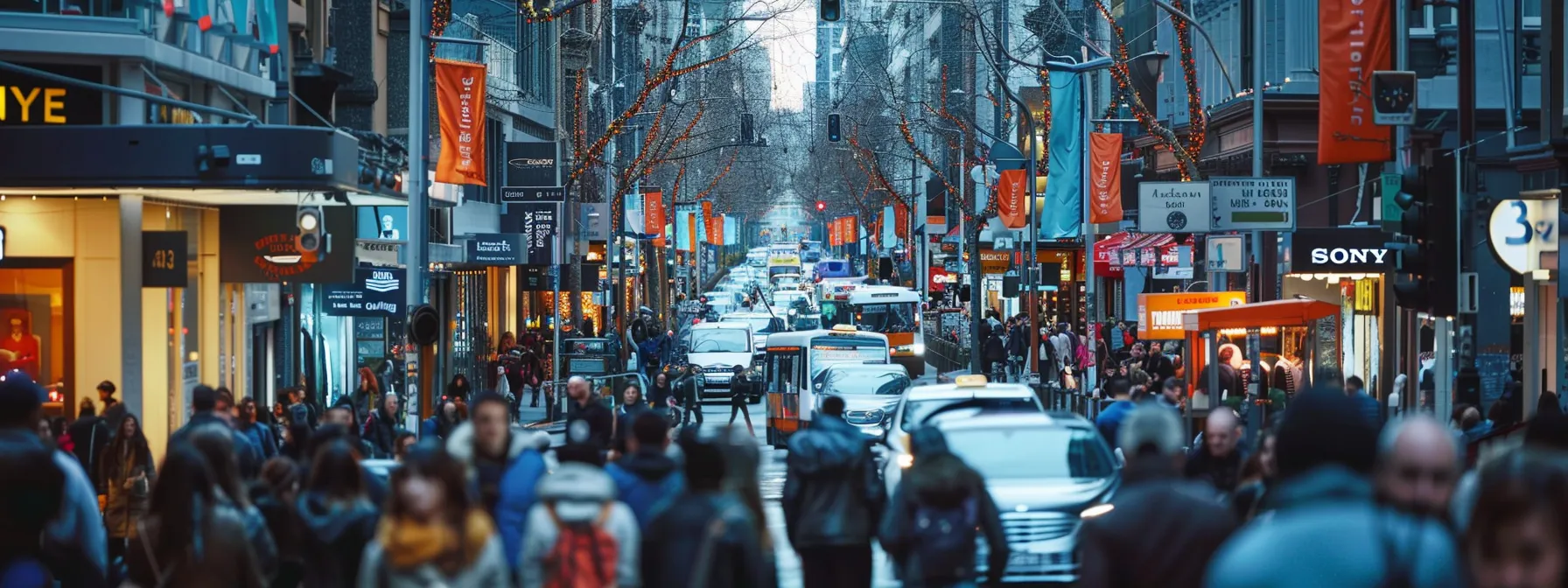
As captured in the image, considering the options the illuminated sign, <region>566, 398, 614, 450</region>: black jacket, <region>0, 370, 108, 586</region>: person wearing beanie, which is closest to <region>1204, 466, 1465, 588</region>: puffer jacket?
<region>0, 370, 108, 586</region>: person wearing beanie

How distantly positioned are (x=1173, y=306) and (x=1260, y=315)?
561 centimetres

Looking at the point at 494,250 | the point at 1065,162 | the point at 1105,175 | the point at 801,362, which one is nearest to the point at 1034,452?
the point at 801,362

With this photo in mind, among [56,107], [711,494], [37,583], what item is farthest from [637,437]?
[56,107]

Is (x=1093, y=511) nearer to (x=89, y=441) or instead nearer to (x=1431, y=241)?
(x=1431, y=241)

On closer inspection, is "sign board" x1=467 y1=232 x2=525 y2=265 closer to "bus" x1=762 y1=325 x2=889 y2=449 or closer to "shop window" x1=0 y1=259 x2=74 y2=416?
"bus" x1=762 y1=325 x2=889 y2=449

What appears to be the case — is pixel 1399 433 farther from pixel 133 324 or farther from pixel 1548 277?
pixel 133 324

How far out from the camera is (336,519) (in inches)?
380

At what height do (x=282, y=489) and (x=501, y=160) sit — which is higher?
(x=501, y=160)

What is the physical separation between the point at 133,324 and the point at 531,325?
3521 centimetres

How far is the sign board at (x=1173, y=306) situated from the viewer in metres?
29.7

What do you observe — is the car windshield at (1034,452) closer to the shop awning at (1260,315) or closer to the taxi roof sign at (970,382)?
the taxi roof sign at (970,382)

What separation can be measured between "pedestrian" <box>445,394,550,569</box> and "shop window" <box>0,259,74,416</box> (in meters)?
12.8

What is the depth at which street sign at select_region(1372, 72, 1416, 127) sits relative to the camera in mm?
21578

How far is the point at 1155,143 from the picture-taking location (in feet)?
153
